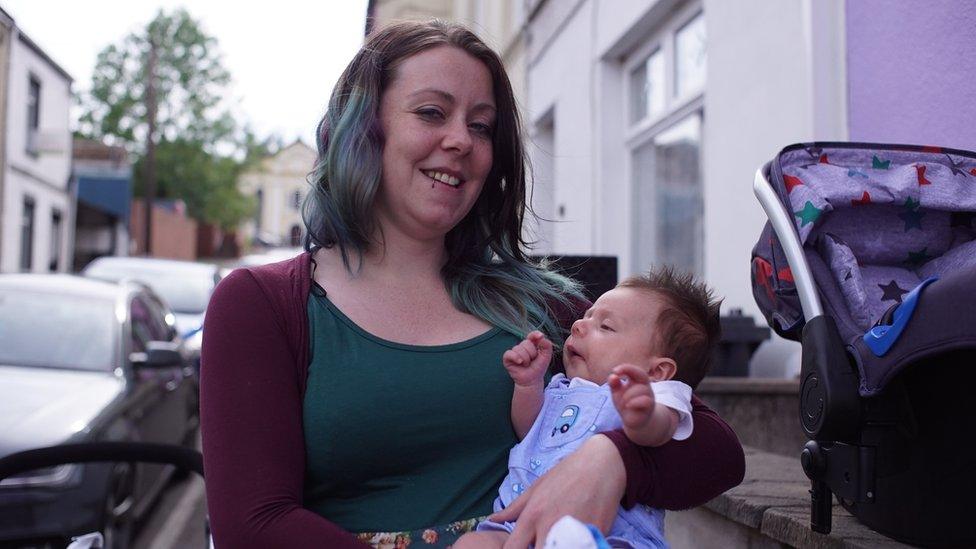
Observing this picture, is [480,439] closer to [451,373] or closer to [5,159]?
[451,373]

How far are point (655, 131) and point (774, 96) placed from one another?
237 cm

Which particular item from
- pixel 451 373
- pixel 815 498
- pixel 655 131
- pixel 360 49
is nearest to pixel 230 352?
pixel 451 373

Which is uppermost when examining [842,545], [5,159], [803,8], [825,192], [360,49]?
Result: [5,159]

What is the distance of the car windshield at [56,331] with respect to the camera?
5.35m

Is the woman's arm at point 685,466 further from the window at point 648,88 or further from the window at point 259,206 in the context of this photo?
the window at point 259,206

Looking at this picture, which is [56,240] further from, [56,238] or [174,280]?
[174,280]

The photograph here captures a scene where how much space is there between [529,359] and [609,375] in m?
0.22

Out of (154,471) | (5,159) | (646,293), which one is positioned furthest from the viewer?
(5,159)

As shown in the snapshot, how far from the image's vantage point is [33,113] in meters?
24.1

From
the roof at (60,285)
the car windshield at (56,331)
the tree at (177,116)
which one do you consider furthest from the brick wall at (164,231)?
the car windshield at (56,331)

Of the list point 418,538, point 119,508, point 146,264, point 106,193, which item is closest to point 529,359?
point 418,538

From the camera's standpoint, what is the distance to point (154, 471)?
5.68 metres

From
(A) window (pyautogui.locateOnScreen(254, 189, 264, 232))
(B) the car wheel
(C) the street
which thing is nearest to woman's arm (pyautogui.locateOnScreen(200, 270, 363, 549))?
(B) the car wheel

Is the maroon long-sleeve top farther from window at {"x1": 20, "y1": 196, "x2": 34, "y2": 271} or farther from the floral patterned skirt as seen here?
window at {"x1": 20, "y1": 196, "x2": 34, "y2": 271}
